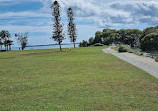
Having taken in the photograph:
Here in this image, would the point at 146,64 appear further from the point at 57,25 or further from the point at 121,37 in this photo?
the point at 121,37

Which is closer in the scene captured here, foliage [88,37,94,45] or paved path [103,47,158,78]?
paved path [103,47,158,78]

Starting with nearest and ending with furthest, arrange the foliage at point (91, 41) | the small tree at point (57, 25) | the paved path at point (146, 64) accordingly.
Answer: the paved path at point (146, 64) < the small tree at point (57, 25) < the foliage at point (91, 41)

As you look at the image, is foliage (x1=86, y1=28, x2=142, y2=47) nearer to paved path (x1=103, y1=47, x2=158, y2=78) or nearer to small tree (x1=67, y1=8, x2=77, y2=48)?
small tree (x1=67, y1=8, x2=77, y2=48)

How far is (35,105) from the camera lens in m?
6.30

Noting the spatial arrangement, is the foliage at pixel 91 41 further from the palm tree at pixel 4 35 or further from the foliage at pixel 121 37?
the palm tree at pixel 4 35

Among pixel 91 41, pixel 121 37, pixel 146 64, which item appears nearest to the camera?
pixel 146 64

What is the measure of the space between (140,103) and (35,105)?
3114mm

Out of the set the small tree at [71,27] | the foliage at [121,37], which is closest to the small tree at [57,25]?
the small tree at [71,27]

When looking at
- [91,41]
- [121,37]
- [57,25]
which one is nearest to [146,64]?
[57,25]

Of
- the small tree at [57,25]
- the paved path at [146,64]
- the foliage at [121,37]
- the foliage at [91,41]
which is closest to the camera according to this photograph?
the paved path at [146,64]

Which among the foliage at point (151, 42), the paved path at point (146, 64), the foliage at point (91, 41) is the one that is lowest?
the paved path at point (146, 64)

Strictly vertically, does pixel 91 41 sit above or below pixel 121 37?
below

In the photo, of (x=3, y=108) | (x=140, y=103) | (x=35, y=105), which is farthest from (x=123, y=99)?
(x=3, y=108)

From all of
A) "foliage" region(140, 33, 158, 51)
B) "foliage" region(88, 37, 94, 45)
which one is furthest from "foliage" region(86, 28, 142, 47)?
"foliage" region(140, 33, 158, 51)
